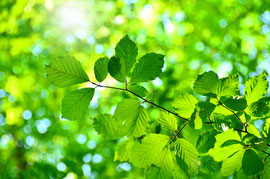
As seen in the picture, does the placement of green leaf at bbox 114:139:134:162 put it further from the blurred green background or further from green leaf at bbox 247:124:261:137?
the blurred green background

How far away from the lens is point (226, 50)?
3.20 m

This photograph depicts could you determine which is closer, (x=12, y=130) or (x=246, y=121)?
(x=246, y=121)

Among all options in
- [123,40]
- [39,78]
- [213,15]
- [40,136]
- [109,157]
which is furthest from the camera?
[39,78]

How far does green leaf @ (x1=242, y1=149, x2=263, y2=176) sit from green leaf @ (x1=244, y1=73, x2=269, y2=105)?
0.12 meters

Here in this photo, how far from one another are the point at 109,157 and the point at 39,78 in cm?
219

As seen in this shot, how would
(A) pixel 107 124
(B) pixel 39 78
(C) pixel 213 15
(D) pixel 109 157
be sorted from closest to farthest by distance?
(A) pixel 107 124 → (D) pixel 109 157 → (C) pixel 213 15 → (B) pixel 39 78

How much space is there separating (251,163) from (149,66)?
32 centimetres

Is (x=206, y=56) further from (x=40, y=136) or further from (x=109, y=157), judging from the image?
(x=40, y=136)

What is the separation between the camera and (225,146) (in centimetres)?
48

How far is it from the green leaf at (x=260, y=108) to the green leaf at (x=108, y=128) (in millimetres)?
348

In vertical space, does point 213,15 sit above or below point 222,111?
below

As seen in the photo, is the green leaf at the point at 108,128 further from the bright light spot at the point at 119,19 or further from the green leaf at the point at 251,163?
the bright light spot at the point at 119,19

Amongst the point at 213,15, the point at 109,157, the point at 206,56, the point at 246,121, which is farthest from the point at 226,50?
the point at 246,121

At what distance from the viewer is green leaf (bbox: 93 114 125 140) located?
602 mm
